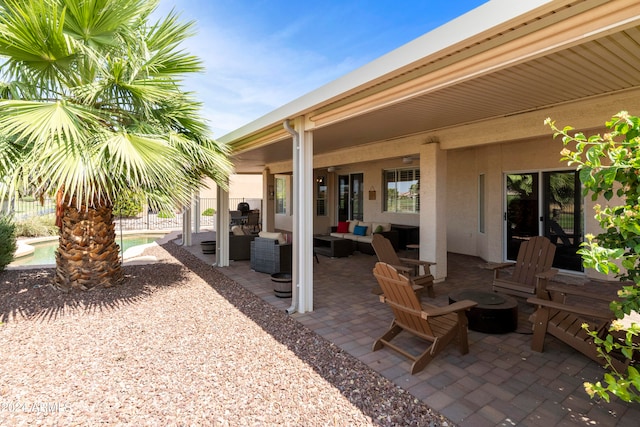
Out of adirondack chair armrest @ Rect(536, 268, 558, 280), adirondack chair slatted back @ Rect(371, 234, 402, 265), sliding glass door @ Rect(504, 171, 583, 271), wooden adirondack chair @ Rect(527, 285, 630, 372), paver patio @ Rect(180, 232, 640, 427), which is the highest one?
sliding glass door @ Rect(504, 171, 583, 271)

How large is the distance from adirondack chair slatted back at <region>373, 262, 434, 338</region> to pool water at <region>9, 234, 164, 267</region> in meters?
6.20

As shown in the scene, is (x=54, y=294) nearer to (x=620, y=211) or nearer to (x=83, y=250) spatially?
(x=83, y=250)

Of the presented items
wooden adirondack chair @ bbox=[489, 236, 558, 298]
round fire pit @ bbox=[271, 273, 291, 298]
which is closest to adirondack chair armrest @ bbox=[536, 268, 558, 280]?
wooden adirondack chair @ bbox=[489, 236, 558, 298]

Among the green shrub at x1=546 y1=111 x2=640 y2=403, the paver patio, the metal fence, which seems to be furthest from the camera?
the metal fence

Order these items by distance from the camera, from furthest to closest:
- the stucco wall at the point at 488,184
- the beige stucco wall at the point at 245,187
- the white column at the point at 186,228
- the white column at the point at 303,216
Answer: the beige stucco wall at the point at 245,187 < the white column at the point at 186,228 < the stucco wall at the point at 488,184 < the white column at the point at 303,216

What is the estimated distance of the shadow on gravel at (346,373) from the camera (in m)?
2.68

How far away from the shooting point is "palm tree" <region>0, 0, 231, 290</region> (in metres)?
4.50

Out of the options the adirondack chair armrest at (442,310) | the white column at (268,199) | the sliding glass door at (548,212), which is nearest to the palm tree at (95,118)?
the adirondack chair armrest at (442,310)

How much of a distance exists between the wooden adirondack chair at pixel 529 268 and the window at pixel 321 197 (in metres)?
9.76

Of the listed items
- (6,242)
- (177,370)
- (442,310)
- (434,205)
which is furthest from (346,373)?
(6,242)

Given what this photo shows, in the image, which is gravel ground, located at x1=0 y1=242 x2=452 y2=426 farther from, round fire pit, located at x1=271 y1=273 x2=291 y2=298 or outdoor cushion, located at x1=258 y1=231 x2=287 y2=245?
outdoor cushion, located at x1=258 y1=231 x2=287 y2=245

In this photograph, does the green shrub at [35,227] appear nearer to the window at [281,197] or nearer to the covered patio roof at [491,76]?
the window at [281,197]

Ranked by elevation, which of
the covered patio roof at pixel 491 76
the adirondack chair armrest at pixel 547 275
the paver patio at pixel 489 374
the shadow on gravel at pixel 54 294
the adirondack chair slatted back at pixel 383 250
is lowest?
the paver patio at pixel 489 374

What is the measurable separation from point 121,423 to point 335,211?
12.1 m
